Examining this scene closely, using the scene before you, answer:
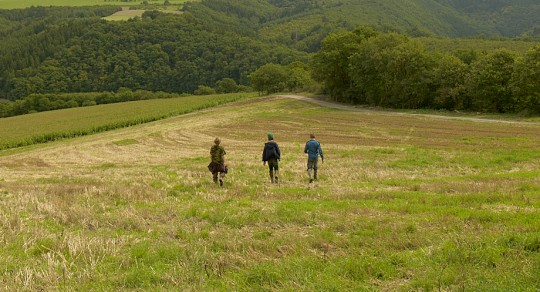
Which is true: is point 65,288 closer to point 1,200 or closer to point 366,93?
point 1,200

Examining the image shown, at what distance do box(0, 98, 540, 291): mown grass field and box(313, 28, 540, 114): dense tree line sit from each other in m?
30.6

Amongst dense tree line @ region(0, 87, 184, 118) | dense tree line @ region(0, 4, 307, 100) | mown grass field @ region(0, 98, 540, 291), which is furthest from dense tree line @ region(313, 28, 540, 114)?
dense tree line @ region(0, 4, 307, 100)

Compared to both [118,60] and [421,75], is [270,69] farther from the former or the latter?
[118,60]

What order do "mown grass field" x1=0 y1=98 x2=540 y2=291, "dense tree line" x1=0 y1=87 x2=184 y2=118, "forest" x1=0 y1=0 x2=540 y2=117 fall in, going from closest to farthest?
"mown grass field" x1=0 y1=98 x2=540 y2=291 < "forest" x1=0 y1=0 x2=540 y2=117 < "dense tree line" x1=0 y1=87 x2=184 y2=118

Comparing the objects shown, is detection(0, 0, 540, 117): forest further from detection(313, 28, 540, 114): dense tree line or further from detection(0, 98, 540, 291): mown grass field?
detection(0, 98, 540, 291): mown grass field

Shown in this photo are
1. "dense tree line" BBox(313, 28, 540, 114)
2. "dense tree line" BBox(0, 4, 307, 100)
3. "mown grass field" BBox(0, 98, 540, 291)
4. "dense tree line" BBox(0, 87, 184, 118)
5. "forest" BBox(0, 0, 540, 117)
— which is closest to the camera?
"mown grass field" BBox(0, 98, 540, 291)

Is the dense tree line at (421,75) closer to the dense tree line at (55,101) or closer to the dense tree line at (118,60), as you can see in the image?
the dense tree line at (55,101)

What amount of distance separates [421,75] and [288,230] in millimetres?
56473

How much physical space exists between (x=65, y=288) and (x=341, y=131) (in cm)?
3942

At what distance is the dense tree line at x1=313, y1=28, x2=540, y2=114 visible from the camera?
50531mm

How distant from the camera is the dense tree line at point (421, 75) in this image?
50531mm

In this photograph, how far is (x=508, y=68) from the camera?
172ft

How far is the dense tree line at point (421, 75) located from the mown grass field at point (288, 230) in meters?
30.6

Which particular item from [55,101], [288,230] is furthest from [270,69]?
[288,230]
